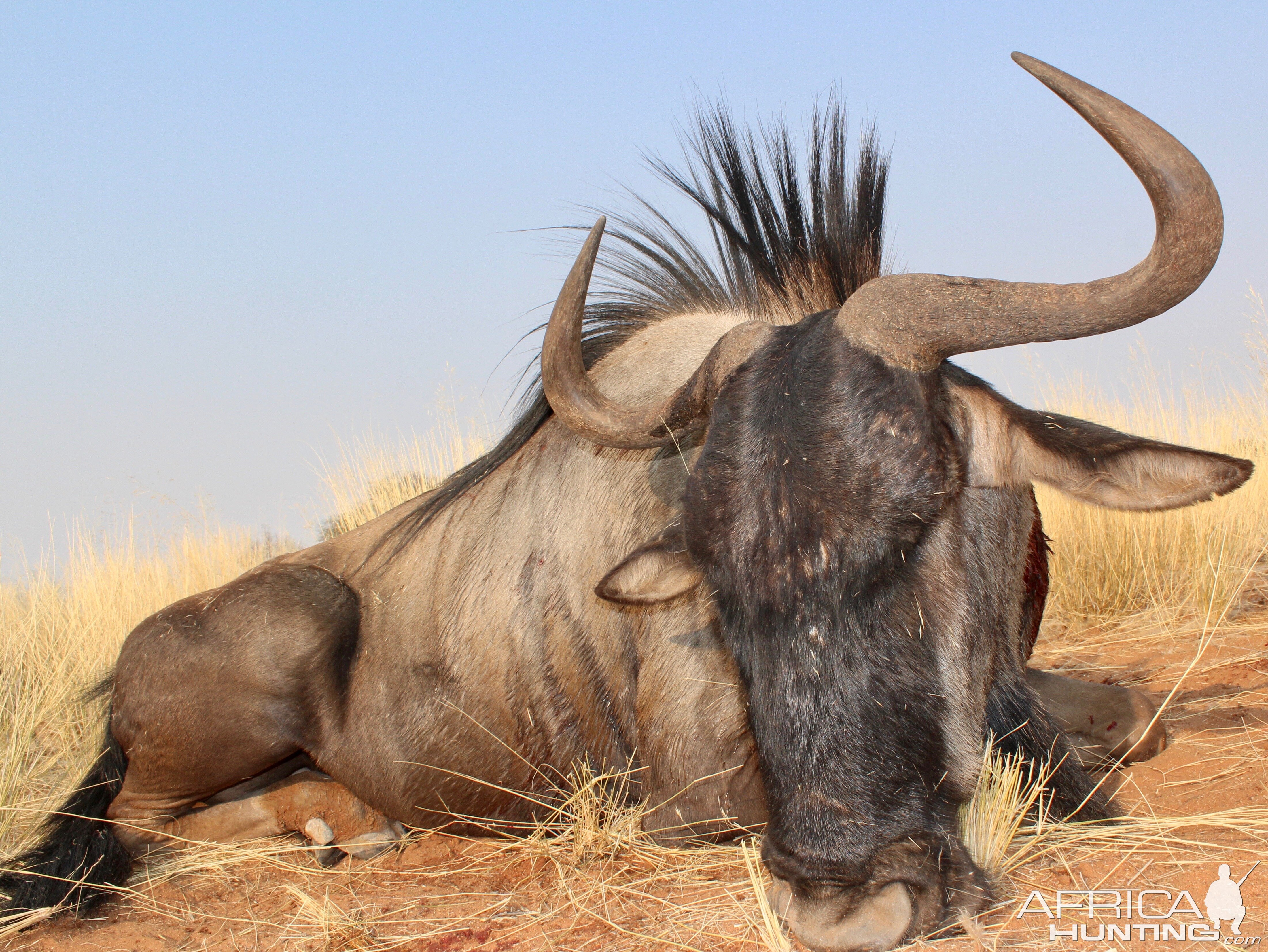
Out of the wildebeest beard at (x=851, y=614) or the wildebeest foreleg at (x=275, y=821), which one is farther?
the wildebeest foreleg at (x=275, y=821)

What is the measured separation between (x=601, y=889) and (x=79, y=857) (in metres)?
2.16

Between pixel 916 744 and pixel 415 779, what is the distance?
2326mm

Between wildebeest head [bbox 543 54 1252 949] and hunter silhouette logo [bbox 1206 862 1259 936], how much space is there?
558mm

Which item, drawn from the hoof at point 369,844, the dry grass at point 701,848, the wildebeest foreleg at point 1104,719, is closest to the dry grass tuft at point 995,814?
the dry grass at point 701,848

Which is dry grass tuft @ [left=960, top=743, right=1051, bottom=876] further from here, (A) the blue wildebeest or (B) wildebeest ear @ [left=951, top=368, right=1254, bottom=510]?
(B) wildebeest ear @ [left=951, top=368, right=1254, bottom=510]

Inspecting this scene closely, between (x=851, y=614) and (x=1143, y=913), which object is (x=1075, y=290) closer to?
(x=851, y=614)

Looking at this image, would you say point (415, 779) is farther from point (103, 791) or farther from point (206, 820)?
point (103, 791)

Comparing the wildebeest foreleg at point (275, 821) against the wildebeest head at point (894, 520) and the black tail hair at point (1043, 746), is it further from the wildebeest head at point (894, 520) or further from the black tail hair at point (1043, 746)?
the black tail hair at point (1043, 746)

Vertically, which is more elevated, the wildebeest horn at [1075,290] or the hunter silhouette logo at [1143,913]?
the wildebeest horn at [1075,290]

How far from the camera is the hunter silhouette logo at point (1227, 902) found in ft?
7.97

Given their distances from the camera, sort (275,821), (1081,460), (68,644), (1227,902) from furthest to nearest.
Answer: (68,644)
(275,821)
(1081,460)
(1227,902)

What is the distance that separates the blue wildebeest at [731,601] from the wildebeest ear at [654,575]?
0.04ft

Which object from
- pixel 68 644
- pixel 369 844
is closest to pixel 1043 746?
pixel 369 844

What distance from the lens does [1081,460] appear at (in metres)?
2.81
